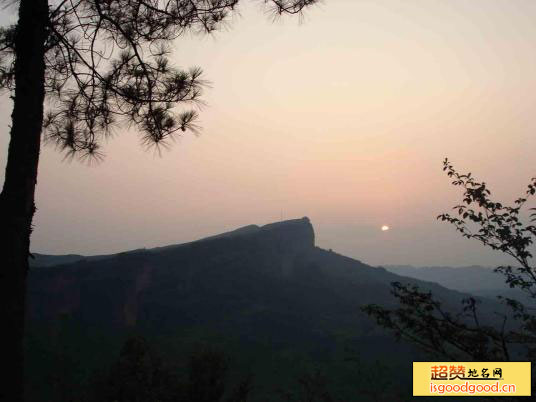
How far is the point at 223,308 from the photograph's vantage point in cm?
6425

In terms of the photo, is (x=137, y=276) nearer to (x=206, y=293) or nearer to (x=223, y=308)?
(x=206, y=293)

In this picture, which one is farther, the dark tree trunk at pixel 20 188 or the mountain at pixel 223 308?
the mountain at pixel 223 308

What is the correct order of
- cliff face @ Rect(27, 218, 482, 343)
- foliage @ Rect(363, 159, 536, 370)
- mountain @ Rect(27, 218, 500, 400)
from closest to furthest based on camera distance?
foliage @ Rect(363, 159, 536, 370) < mountain @ Rect(27, 218, 500, 400) < cliff face @ Rect(27, 218, 482, 343)

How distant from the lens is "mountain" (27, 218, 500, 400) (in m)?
47.3

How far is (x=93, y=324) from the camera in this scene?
60688mm

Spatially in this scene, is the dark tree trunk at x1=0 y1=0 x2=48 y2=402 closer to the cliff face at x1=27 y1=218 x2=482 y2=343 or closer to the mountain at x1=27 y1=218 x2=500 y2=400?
the mountain at x1=27 y1=218 x2=500 y2=400

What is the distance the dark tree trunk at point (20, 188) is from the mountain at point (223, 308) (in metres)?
37.5

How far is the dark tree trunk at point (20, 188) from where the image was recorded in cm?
420

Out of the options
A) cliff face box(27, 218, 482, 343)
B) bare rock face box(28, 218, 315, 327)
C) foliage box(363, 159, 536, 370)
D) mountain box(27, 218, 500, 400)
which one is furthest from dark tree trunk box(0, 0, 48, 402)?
bare rock face box(28, 218, 315, 327)

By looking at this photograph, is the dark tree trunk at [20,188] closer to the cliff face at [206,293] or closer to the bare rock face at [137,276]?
the cliff face at [206,293]

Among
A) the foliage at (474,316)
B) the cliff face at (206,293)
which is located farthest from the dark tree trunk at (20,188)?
the cliff face at (206,293)

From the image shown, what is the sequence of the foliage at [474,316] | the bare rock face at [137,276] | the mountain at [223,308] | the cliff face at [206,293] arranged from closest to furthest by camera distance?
the foliage at [474,316], the mountain at [223,308], the cliff face at [206,293], the bare rock face at [137,276]

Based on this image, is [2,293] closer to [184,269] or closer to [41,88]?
[41,88]

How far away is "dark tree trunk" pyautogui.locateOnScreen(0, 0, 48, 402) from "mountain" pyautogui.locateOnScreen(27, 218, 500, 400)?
37482mm
